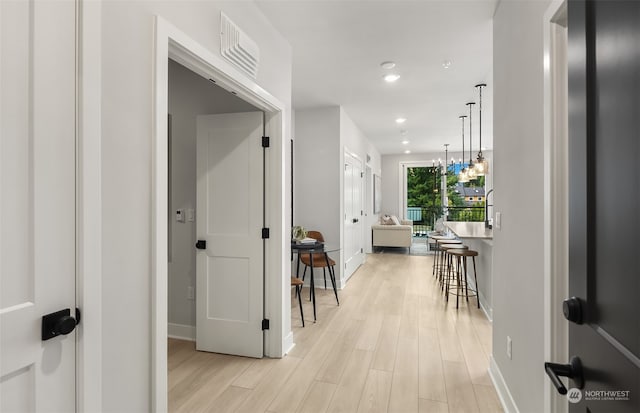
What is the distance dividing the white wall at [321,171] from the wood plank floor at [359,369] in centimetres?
149

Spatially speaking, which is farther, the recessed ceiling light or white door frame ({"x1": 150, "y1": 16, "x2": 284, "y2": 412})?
the recessed ceiling light

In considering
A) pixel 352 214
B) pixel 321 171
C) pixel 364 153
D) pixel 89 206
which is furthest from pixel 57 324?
pixel 364 153

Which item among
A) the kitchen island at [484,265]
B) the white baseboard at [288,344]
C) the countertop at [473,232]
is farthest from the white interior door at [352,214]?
the white baseboard at [288,344]

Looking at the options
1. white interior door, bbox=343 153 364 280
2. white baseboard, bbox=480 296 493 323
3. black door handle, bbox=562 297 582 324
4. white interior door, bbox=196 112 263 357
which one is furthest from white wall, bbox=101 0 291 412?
white interior door, bbox=343 153 364 280

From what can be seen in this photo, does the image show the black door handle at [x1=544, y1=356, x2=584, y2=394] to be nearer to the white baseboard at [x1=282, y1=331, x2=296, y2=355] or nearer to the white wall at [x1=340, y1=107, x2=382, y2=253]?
the white baseboard at [x1=282, y1=331, x2=296, y2=355]

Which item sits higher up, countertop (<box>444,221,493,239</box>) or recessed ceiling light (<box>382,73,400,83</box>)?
recessed ceiling light (<box>382,73,400,83</box>)

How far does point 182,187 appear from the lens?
318 cm

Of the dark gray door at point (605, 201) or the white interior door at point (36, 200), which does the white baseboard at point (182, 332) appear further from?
the dark gray door at point (605, 201)

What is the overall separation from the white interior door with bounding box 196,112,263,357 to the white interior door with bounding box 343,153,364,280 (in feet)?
8.88

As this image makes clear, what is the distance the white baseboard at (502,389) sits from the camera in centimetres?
200

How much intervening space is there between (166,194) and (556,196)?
164 cm

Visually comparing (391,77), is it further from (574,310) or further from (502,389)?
(574,310)

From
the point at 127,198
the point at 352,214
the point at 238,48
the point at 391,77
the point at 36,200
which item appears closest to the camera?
the point at 36,200

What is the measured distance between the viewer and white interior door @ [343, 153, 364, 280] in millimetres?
5668
